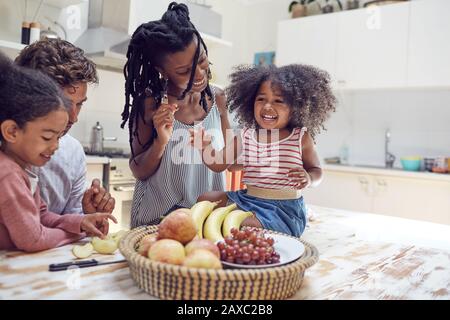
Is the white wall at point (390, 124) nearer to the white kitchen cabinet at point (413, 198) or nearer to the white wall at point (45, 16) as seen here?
the white kitchen cabinet at point (413, 198)

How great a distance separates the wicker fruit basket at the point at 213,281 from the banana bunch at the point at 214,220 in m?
0.26

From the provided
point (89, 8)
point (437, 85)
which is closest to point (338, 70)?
point (437, 85)

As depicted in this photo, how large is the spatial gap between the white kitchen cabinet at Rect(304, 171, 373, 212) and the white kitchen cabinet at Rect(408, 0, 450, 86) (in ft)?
3.08

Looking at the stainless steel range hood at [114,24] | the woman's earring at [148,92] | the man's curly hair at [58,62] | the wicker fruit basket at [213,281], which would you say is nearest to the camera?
the wicker fruit basket at [213,281]

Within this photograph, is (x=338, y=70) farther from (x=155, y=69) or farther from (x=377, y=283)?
(x=377, y=283)

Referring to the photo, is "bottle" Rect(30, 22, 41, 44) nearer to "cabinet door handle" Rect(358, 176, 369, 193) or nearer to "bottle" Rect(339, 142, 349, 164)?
"cabinet door handle" Rect(358, 176, 369, 193)

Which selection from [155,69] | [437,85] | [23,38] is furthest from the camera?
[437,85]

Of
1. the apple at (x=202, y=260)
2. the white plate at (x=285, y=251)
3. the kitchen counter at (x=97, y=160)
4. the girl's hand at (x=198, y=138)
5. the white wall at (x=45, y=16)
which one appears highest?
the white wall at (x=45, y=16)

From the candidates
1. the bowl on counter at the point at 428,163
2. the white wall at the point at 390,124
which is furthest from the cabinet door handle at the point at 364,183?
the white wall at the point at 390,124

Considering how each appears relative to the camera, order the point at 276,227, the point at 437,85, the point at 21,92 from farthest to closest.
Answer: the point at 437,85
the point at 276,227
the point at 21,92

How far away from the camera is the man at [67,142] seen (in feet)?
3.88

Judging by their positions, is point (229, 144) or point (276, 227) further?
point (229, 144)
